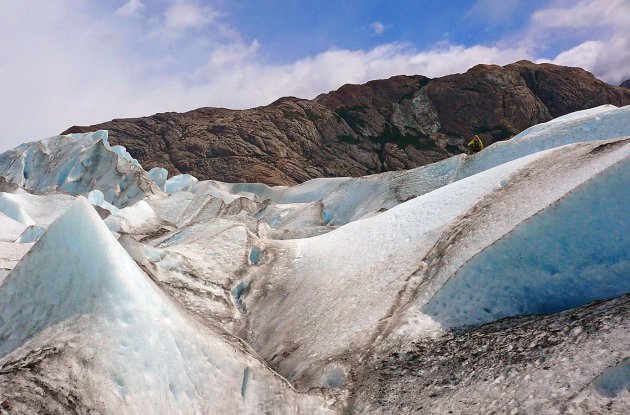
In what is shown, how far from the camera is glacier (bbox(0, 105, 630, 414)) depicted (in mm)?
5613

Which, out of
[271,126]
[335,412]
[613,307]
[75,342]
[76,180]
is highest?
[271,126]

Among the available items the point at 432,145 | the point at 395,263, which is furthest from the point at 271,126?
the point at 395,263

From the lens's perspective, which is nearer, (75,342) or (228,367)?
(75,342)

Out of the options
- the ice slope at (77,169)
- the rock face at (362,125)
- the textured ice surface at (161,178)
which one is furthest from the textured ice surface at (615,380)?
the rock face at (362,125)

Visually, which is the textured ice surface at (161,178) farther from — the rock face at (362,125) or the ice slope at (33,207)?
the ice slope at (33,207)

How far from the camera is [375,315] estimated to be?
8344mm

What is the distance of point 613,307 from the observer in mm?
6219

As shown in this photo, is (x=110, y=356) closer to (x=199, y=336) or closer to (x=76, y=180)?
(x=199, y=336)

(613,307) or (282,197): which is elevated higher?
(282,197)

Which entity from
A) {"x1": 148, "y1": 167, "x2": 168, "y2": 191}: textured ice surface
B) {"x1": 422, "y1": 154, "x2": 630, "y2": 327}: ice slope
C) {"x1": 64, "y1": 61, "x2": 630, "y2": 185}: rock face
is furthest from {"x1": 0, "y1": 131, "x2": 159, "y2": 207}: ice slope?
{"x1": 422, "y1": 154, "x2": 630, "y2": 327}: ice slope

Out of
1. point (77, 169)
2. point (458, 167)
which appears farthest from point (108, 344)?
point (77, 169)

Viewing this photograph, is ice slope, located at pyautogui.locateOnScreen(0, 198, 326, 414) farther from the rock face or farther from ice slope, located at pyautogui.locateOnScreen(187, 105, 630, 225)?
the rock face

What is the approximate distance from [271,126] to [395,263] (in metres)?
82.0

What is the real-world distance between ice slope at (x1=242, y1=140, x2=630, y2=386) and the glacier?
44mm
